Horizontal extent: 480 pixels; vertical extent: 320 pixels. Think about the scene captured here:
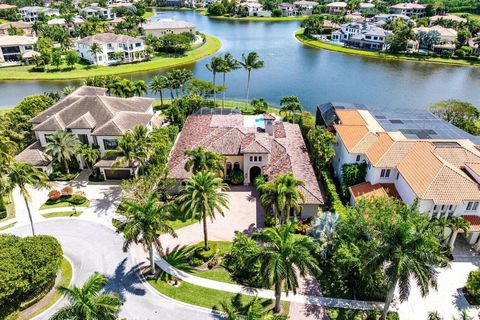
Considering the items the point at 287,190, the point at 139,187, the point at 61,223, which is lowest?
the point at 61,223

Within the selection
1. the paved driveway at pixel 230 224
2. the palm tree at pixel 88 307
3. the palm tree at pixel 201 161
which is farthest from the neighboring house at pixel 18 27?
the palm tree at pixel 88 307

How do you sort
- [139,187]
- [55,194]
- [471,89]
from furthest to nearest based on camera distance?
[471,89] → [55,194] → [139,187]

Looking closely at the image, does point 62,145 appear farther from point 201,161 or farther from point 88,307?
point 88,307

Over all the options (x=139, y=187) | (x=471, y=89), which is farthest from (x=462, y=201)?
(x=471, y=89)

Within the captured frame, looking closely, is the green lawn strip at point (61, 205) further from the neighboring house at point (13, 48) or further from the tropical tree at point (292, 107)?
the neighboring house at point (13, 48)

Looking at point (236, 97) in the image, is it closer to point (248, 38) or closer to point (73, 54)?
point (73, 54)

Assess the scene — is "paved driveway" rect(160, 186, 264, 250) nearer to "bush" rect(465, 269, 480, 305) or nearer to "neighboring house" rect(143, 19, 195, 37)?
"bush" rect(465, 269, 480, 305)

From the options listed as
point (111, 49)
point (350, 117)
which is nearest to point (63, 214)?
point (350, 117)
